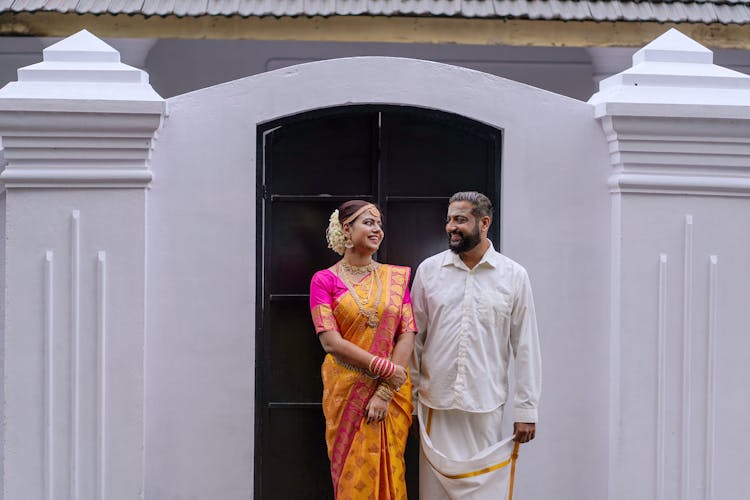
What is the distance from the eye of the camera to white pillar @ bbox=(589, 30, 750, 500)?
4.51m

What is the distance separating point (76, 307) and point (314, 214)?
3.67 feet

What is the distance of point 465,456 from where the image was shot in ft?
13.8

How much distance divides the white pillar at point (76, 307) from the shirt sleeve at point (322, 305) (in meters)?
0.80

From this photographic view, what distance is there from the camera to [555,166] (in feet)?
15.2

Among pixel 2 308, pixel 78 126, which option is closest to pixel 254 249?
pixel 78 126

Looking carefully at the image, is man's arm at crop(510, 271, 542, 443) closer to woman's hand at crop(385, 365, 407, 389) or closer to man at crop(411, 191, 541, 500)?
man at crop(411, 191, 541, 500)

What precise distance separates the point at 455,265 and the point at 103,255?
150 cm

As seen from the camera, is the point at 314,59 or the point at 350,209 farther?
the point at 314,59

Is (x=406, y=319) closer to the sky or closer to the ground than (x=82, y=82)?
closer to the ground

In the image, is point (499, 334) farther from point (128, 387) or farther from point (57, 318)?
point (57, 318)

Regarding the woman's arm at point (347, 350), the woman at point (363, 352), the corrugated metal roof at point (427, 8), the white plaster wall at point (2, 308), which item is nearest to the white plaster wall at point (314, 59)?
the corrugated metal roof at point (427, 8)

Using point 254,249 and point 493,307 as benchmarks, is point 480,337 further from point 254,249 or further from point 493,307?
point 254,249

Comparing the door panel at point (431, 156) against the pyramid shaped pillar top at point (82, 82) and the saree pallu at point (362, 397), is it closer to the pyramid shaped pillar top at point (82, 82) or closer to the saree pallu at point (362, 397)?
the saree pallu at point (362, 397)

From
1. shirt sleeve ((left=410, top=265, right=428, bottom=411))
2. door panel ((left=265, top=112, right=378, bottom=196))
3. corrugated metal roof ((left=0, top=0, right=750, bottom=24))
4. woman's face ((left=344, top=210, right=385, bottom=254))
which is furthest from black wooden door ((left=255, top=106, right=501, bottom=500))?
corrugated metal roof ((left=0, top=0, right=750, bottom=24))
